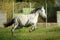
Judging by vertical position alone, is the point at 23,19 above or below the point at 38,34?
above

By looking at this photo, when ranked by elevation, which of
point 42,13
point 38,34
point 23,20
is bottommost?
point 38,34

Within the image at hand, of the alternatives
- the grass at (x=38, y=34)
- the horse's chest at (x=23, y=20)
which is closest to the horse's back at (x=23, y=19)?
the horse's chest at (x=23, y=20)

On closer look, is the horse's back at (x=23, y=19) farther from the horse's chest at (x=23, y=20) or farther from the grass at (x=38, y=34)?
the grass at (x=38, y=34)

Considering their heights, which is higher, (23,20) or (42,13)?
(42,13)

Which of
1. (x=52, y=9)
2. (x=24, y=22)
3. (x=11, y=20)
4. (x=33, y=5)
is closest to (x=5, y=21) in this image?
(x=11, y=20)

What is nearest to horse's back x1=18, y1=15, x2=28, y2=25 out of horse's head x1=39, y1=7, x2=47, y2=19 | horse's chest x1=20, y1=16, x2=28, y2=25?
horse's chest x1=20, y1=16, x2=28, y2=25

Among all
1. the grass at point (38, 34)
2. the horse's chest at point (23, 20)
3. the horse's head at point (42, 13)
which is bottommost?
the grass at point (38, 34)

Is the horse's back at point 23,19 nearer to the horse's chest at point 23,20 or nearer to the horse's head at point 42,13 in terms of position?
the horse's chest at point 23,20

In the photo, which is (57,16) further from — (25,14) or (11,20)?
(11,20)

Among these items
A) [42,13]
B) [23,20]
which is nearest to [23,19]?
[23,20]

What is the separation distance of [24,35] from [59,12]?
70 centimetres

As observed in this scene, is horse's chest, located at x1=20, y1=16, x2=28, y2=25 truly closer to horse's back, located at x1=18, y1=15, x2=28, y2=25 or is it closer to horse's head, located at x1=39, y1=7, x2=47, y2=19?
horse's back, located at x1=18, y1=15, x2=28, y2=25

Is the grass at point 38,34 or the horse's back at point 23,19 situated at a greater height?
the horse's back at point 23,19

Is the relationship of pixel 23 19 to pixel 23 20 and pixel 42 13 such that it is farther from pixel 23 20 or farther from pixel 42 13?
pixel 42 13
